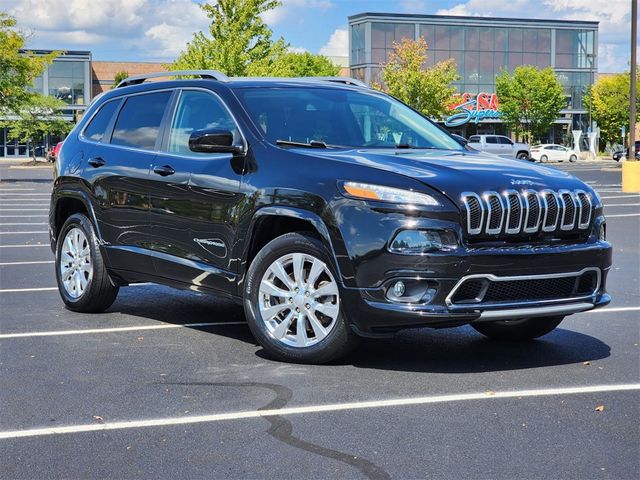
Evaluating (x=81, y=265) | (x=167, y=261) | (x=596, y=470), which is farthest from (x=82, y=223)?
(x=596, y=470)

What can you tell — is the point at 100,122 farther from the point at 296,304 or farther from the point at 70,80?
the point at 70,80

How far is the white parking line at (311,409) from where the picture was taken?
4836 mm

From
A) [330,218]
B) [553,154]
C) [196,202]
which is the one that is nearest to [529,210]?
[330,218]

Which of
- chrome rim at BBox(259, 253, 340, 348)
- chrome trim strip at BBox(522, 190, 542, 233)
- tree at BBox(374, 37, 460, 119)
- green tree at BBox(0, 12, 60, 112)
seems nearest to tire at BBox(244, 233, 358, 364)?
chrome rim at BBox(259, 253, 340, 348)

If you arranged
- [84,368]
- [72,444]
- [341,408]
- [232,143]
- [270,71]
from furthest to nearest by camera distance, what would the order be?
1. [270,71]
2. [232,143]
3. [84,368]
4. [341,408]
5. [72,444]

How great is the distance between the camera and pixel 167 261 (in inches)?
286

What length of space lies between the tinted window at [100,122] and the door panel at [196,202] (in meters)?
1.10

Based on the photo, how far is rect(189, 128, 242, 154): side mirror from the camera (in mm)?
6570

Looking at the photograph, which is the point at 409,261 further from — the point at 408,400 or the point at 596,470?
the point at 596,470

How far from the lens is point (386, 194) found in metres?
5.80

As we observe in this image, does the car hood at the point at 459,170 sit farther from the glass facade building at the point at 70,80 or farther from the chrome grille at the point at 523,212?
the glass facade building at the point at 70,80

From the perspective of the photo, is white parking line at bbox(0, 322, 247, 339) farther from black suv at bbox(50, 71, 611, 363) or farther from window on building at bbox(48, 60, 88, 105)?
window on building at bbox(48, 60, 88, 105)

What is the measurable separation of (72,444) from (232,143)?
267 cm

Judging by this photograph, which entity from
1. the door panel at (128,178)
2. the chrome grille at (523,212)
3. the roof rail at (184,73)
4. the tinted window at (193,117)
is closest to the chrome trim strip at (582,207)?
the chrome grille at (523,212)
